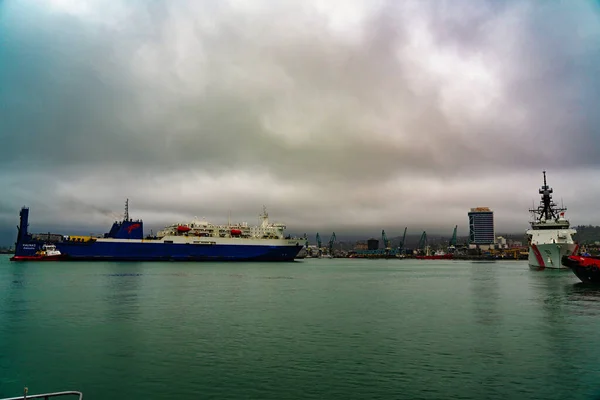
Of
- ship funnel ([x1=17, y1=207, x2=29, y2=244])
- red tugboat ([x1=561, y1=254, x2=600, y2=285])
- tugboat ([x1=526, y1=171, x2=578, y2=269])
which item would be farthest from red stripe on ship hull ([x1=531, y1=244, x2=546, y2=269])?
ship funnel ([x1=17, y1=207, x2=29, y2=244])

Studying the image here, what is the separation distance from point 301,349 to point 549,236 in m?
79.2

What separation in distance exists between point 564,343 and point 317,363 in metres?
11.7

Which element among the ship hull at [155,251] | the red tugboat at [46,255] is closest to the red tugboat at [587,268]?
the ship hull at [155,251]

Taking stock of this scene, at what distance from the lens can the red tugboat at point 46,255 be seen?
361 ft

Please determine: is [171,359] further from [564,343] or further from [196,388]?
[564,343]

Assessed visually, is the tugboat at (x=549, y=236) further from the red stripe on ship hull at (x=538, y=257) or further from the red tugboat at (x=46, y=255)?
the red tugboat at (x=46, y=255)

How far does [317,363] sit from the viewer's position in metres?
16.6

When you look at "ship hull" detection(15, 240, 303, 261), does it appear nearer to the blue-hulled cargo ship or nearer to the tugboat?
the blue-hulled cargo ship

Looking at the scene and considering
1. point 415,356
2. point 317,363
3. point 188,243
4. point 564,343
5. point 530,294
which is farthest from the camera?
point 188,243

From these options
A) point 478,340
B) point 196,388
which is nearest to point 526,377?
point 478,340

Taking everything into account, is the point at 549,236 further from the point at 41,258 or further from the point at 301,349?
the point at 41,258

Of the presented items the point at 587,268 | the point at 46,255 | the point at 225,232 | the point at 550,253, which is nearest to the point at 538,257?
the point at 550,253

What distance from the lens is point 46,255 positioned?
369 feet

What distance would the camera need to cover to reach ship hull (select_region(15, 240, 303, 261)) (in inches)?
4131
